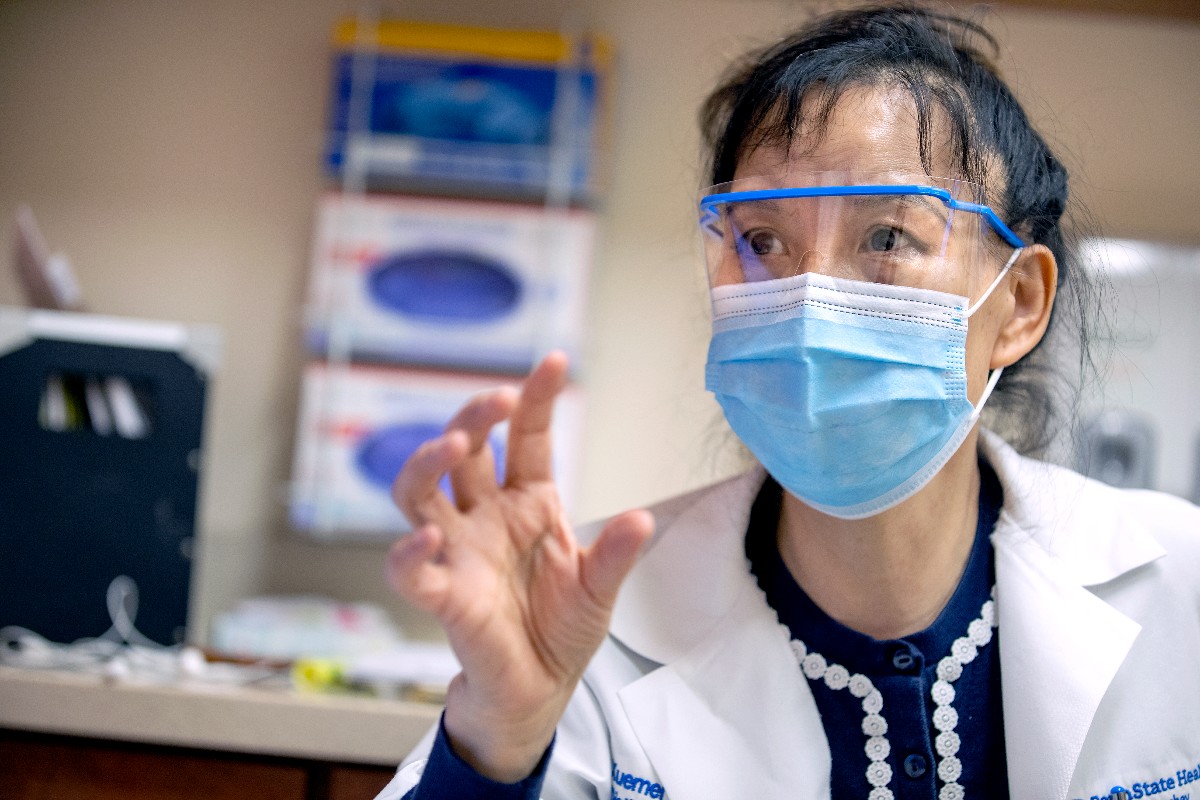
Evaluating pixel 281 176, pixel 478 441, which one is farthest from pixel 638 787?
pixel 281 176

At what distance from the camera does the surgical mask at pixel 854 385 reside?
1.05 meters

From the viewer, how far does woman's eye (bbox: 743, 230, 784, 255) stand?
1.11m

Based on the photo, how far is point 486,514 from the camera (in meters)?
0.86

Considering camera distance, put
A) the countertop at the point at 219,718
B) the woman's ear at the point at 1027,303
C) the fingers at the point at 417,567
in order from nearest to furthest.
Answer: the fingers at the point at 417,567 → the woman's ear at the point at 1027,303 → the countertop at the point at 219,718

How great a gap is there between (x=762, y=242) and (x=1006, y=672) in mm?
530

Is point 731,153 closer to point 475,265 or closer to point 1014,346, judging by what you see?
point 1014,346

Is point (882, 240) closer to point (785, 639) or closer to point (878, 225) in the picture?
point (878, 225)

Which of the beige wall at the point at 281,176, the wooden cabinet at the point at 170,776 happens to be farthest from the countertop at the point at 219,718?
the beige wall at the point at 281,176

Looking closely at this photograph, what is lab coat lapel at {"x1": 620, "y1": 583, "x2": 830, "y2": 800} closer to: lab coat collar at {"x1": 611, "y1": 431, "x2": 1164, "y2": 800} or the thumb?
lab coat collar at {"x1": 611, "y1": 431, "x2": 1164, "y2": 800}

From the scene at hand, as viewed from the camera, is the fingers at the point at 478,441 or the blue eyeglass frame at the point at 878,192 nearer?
the fingers at the point at 478,441

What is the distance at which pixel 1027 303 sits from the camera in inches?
46.4

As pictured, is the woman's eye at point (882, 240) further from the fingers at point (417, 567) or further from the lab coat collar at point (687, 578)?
the fingers at point (417, 567)

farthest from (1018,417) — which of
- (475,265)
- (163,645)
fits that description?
(163,645)

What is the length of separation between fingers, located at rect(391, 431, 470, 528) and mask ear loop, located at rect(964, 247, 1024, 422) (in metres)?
0.59
